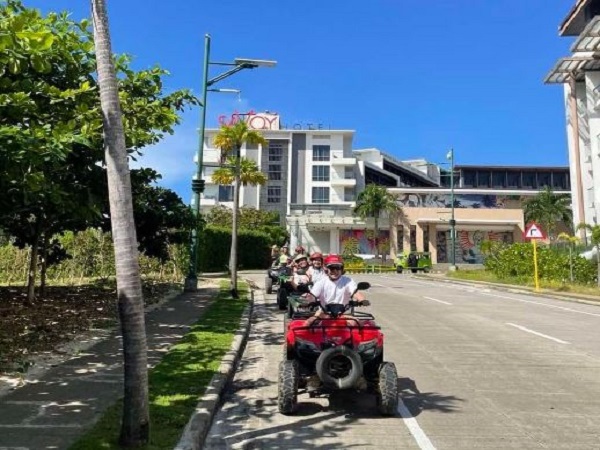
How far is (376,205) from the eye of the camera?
222ft

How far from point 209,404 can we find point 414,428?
2155 mm

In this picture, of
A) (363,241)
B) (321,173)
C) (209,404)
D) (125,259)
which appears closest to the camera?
(125,259)

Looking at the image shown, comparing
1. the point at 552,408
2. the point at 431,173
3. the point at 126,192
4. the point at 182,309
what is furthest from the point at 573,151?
the point at 431,173

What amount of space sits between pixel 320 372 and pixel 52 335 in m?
6.16

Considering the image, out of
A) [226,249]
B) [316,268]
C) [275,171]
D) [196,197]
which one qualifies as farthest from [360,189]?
[316,268]

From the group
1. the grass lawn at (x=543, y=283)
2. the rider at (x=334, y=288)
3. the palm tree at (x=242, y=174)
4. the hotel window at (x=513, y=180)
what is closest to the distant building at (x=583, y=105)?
the grass lawn at (x=543, y=283)

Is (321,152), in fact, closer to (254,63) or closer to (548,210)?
(548,210)

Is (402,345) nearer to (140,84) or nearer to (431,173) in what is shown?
(140,84)

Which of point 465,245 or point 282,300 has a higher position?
point 465,245

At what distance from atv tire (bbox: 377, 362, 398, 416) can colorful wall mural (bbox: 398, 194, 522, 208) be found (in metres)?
67.1

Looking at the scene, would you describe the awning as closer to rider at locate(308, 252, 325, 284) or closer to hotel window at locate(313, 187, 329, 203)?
rider at locate(308, 252, 325, 284)

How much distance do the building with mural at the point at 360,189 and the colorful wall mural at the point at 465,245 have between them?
4.5 inches

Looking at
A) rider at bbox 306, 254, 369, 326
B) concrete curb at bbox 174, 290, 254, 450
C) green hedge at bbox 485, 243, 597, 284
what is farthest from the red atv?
green hedge at bbox 485, 243, 597, 284

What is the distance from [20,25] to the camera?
434 cm
